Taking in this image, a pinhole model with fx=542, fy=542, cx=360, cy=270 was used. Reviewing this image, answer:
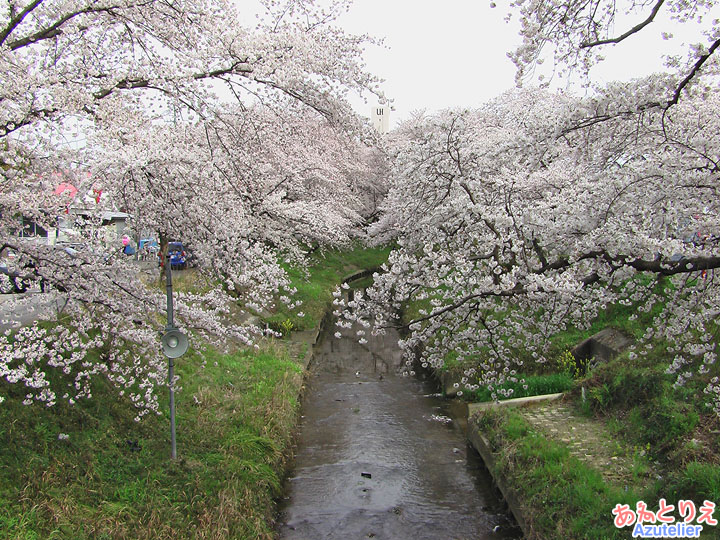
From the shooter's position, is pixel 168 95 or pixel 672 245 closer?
pixel 672 245

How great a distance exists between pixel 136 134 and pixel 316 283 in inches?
676

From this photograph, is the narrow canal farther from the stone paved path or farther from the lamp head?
the lamp head

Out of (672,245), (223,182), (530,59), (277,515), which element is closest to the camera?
(672,245)

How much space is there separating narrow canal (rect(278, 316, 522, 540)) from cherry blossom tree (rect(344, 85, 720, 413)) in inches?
84.1

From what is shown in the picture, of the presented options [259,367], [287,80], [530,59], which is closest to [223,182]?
[287,80]

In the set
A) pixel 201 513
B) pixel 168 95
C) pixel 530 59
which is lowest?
pixel 201 513

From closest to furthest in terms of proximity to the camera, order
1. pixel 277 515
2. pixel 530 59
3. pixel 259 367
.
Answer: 1. pixel 530 59
2. pixel 277 515
3. pixel 259 367

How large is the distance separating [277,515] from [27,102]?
6136 millimetres

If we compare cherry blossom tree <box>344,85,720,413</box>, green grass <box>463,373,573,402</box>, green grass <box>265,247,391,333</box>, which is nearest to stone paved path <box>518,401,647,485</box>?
green grass <box>463,373,573,402</box>

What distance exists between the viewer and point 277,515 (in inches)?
309

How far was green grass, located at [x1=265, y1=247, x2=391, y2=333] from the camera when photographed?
59.6 feet

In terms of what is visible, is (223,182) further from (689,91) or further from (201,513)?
(689,91)

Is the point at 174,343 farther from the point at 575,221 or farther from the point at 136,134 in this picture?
the point at 575,221

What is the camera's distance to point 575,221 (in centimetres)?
584
